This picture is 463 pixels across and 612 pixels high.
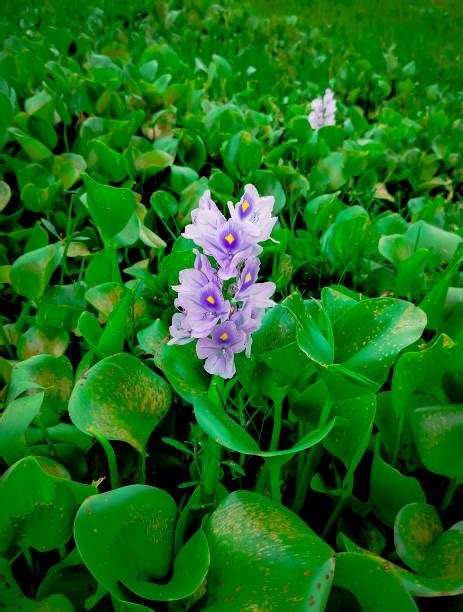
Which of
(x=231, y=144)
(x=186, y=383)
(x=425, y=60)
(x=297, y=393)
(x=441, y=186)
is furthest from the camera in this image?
(x=425, y=60)

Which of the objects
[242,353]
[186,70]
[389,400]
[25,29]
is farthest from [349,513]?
[25,29]

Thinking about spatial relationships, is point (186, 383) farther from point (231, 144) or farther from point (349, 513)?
point (231, 144)

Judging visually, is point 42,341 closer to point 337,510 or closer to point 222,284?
point 222,284

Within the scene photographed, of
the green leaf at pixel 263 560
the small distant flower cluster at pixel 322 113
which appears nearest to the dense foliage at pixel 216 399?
the green leaf at pixel 263 560

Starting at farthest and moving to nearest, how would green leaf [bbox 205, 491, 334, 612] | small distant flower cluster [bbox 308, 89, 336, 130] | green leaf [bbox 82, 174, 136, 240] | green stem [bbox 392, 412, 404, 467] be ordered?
small distant flower cluster [bbox 308, 89, 336, 130] < green leaf [bbox 82, 174, 136, 240] < green stem [bbox 392, 412, 404, 467] < green leaf [bbox 205, 491, 334, 612]

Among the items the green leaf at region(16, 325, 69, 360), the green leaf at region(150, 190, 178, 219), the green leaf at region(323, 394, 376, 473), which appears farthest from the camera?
the green leaf at region(150, 190, 178, 219)

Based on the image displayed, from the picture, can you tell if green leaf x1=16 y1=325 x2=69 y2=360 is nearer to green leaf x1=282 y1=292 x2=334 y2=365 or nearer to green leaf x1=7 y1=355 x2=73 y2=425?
green leaf x1=7 y1=355 x2=73 y2=425

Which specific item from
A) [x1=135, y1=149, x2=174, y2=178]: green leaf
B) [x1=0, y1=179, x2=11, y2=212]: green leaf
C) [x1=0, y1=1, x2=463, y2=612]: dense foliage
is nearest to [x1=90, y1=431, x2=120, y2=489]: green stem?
[x1=0, y1=1, x2=463, y2=612]: dense foliage
